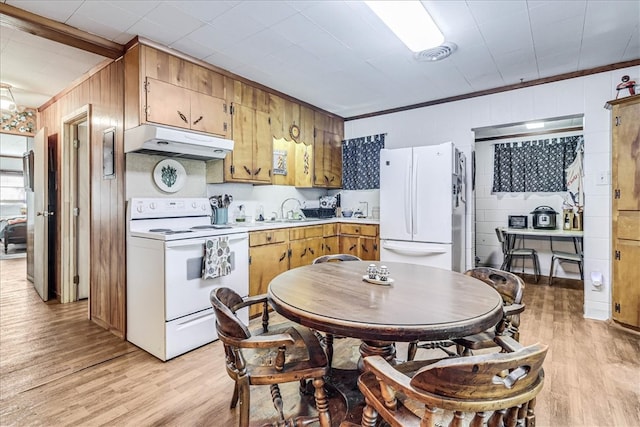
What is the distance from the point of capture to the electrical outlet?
10.4 feet

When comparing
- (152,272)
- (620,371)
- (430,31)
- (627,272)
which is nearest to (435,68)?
(430,31)

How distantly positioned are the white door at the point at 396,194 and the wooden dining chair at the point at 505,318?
172 centimetres

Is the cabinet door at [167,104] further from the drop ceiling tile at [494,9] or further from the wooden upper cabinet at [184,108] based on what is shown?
the drop ceiling tile at [494,9]

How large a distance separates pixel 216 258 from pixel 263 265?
721 mm

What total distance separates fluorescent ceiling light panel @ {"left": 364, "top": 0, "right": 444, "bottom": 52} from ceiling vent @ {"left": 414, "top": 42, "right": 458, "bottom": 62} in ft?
0.28

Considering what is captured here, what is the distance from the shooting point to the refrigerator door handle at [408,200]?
12.0 ft

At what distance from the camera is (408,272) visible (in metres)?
1.97

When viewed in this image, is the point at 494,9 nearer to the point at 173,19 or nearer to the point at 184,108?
the point at 173,19

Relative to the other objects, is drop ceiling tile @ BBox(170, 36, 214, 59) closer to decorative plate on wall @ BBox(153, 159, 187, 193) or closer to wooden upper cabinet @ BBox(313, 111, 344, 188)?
decorative plate on wall @ BBox(153, 159, 187, 193)

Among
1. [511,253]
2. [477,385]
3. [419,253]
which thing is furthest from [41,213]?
[511,253]

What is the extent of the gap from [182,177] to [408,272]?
2.38 m

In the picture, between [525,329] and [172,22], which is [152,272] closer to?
[172,22]

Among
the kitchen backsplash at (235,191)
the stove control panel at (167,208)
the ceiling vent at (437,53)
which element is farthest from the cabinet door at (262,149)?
the ceiling vent at (437,53)

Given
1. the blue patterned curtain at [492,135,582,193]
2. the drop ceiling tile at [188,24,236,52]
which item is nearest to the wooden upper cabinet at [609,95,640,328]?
the blue patterned curtain at [492,135,582,193]
